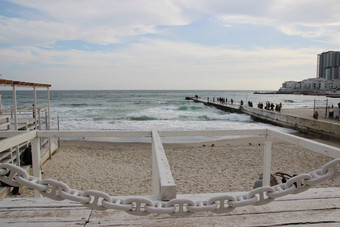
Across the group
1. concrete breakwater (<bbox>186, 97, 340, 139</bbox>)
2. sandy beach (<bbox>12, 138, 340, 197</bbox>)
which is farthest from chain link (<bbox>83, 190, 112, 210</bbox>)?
concrete breakwater (<bbox>186, 97, 340, 139</bbox>)

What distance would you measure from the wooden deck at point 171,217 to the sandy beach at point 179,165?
3415mm

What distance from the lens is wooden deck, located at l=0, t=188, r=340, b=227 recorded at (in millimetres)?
1709

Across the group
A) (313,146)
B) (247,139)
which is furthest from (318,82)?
(313,146)

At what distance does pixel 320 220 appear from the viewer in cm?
175

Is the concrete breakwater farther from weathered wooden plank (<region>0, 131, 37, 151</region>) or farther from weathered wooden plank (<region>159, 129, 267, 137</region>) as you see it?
weathered wooden plank (<region>0, 131, 37, 151</region>)

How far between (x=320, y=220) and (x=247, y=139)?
516 inches

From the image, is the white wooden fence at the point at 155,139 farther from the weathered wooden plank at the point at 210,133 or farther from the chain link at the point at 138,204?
the chain link at the point at 138,204

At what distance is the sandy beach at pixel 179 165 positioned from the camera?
698cm

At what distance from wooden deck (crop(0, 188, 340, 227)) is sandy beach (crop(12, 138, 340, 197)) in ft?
11.2

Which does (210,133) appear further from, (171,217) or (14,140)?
(14,140)

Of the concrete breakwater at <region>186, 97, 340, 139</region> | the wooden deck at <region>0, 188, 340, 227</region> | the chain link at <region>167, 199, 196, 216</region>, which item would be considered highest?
the chain link at <region>167, 199, 196, 216</region>

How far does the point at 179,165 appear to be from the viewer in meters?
9.08

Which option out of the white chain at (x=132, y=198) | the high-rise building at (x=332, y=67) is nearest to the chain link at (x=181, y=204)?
the white chain at (x=132, y=198)

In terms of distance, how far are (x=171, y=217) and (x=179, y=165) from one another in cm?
738
